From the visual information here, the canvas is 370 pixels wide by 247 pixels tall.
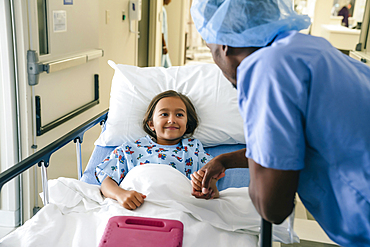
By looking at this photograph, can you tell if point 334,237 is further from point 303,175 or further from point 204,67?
point 204,67

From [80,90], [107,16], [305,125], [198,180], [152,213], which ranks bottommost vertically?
[152,213]

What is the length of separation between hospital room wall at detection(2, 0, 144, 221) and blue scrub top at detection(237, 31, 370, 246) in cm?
146

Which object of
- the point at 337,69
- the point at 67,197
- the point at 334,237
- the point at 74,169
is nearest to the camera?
the point at 337,69

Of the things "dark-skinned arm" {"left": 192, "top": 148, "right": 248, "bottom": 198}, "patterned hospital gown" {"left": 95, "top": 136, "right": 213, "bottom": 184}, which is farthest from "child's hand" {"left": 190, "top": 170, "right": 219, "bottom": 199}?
"patterned hospital gown" {"left": 95, "top": 136, "right": 213, "bottom": 184}

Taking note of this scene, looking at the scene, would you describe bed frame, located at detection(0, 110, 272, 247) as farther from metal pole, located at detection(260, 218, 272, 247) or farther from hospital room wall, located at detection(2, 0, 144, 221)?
hospital room wall, located at detection(2, 0, 144, 221)

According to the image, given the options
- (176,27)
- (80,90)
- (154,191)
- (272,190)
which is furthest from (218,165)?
(176,27)

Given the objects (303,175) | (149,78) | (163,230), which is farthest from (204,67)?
(303,175)

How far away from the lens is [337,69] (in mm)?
668

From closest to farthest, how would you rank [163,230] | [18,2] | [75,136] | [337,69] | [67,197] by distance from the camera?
[337,69] < [163,230] < [67,197] < [75,136] < [18,2]

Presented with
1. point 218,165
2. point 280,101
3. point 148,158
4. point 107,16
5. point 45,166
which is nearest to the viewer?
point 280,101

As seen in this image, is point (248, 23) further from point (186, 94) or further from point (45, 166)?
point (186, 94)

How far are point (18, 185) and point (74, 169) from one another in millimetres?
484

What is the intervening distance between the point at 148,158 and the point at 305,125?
975 mm

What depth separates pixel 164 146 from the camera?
1624 millimetres
